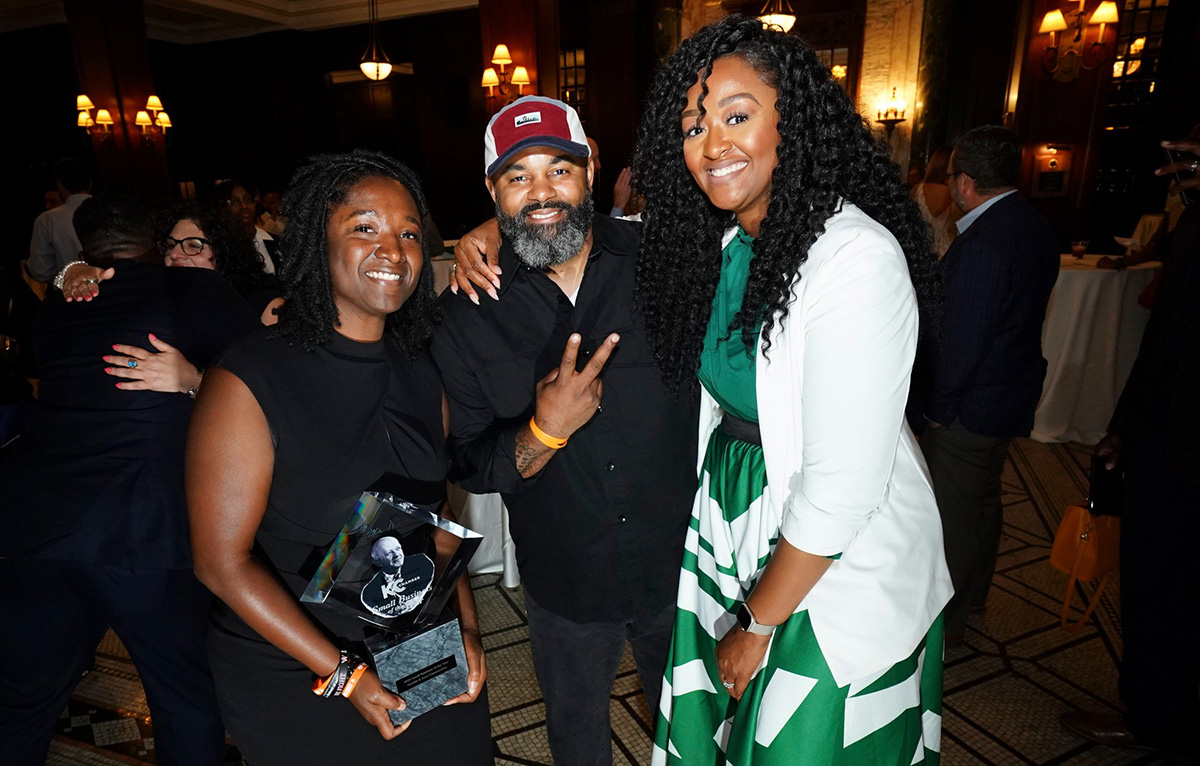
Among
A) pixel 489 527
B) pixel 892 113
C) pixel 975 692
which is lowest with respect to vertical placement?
pixel 975 692

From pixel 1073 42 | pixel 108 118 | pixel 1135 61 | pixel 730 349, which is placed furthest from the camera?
pixel 108 118

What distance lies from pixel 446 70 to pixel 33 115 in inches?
272

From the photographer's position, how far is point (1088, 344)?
4.55 meters

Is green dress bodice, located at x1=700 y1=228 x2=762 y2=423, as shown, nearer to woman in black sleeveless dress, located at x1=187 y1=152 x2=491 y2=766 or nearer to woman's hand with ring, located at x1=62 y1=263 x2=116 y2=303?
woman in black sleeveless dress, located at x1=187 y1=152 x2=491 y2=766

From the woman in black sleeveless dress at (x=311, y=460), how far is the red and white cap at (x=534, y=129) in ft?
0.98

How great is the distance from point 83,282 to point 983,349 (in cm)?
272

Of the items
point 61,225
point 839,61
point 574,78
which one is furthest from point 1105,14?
point 61,225

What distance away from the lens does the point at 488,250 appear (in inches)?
66.5

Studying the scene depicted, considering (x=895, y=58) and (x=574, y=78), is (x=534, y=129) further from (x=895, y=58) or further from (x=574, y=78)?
(x=574, y=78)

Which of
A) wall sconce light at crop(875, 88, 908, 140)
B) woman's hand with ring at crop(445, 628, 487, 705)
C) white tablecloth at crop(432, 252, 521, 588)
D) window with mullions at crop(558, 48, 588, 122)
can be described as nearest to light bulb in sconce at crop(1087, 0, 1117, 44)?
wall sconce light at crop(875, 88, 908, 140)

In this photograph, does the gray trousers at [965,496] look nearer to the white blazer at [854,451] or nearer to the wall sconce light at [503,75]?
the white blazer at [854,451]

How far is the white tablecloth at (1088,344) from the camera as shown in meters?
4.45

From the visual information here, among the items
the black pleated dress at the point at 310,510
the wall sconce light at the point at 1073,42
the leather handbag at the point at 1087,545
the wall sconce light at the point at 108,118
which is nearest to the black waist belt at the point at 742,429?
the black pleated dress at the point at 310,510

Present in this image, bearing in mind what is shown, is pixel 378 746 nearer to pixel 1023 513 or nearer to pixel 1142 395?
pixel 1142 395
